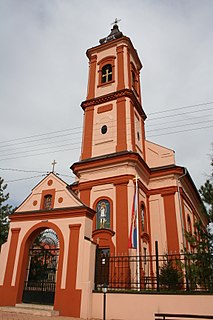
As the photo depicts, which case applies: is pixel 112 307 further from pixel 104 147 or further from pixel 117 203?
pixel 104 147

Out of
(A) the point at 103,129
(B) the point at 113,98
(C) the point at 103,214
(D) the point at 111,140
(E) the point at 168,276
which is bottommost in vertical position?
(E) the point at 168,276

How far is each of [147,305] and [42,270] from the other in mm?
5582

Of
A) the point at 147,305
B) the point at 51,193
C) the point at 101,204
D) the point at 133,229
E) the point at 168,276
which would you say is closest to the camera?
the point at 147,305

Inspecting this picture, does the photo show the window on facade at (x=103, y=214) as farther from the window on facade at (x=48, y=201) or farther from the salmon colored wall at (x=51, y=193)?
the salmon colored wall at (x=51, y=193)

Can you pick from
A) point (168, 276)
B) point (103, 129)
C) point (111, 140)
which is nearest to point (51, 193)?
point (168, 276)

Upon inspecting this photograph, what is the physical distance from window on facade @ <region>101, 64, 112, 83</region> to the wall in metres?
17.9

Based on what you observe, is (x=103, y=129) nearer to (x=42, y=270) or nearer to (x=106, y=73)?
(x=106, y=73)

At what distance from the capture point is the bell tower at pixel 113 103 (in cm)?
2006

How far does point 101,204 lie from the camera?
704 inches

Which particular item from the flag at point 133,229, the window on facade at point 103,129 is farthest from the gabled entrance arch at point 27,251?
the window on facade at point 103,129

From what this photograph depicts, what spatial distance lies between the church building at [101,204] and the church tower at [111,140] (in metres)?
0.07

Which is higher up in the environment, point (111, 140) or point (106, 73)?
point (106, 73)

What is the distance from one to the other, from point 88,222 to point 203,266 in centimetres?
496

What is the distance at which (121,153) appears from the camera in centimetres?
1830
